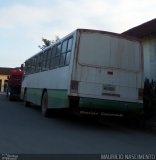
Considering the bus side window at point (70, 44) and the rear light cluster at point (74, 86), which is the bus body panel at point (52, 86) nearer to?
the rear light cluster at point (74, 86)

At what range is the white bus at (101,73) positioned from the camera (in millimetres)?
14805

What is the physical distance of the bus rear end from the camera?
14.8m

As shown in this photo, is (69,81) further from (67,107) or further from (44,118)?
(44,118)

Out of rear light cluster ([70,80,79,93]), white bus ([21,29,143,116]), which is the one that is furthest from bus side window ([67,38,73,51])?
rear light cluster ([70,80,79,93])

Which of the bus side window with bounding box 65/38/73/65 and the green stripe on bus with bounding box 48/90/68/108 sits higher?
the bus side window with bounding box 65/38/73/65

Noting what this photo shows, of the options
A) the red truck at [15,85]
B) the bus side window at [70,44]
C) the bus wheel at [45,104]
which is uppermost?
the bus side window at [70,44]

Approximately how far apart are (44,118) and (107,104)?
393 centimetres

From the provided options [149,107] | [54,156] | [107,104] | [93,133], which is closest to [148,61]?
[149,107]

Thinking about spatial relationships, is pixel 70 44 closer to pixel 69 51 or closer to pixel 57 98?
pixel 69 51

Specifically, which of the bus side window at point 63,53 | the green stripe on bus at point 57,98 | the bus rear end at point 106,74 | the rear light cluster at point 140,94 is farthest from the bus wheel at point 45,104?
the rear light cluster at point 140,94

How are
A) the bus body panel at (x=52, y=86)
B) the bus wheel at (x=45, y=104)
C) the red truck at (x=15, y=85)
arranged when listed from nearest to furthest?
the bus body panel at (x=52, y=86) → the bus wheel at (x=45, y=104) → the red truck at (x=15, y=85)

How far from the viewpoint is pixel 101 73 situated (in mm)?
15094

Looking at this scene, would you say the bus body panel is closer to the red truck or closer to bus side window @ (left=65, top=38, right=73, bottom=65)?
bus side window @ (left=65, top=38, right=73, bottom=65)

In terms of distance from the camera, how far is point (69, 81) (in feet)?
48.8
